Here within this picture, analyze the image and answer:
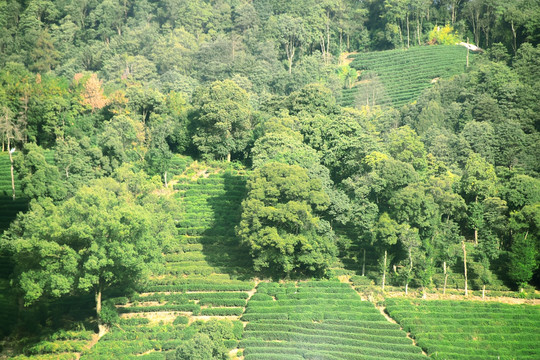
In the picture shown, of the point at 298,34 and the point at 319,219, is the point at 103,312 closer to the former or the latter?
the point at 319,219

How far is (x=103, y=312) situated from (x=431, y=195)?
2707 cm

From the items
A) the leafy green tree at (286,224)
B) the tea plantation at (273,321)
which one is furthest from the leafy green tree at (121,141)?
the leafy green tree at (286,224)

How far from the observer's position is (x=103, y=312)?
47594 millimetres

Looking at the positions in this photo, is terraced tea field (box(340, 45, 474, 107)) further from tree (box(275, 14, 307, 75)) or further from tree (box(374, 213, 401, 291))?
tree (box(374, 213, 401, 291))

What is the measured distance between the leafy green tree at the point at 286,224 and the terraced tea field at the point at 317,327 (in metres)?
1.89

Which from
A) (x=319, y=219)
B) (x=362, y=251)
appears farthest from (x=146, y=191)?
(x=362, y=251)

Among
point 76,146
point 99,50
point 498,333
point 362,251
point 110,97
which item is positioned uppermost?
point 99,50

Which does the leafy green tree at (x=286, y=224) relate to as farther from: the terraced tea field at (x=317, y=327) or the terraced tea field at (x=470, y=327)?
the terraced tea field at (x=470, y=327)

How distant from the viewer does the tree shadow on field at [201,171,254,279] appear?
5559cm

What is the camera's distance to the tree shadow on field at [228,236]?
5559 cm

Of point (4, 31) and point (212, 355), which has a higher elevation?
point (4, 31)

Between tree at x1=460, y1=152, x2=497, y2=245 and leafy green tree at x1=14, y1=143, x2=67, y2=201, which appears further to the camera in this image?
tree at x1=460, y1=152, x2=497, y2=245

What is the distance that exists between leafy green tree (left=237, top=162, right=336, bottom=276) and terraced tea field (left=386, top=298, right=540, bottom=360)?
680 centimetres

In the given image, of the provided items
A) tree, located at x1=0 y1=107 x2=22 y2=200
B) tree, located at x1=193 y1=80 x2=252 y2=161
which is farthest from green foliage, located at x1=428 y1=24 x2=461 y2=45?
tree, located at x1=0 y1=107 x2=22 y2=200
